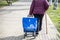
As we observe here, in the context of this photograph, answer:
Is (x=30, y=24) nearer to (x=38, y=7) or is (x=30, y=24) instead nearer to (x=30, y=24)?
(x=30, y=24)

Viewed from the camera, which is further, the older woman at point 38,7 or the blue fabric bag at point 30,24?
the older woman at point 38,7

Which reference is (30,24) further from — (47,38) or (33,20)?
(47,38)

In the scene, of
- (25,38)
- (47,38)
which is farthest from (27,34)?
(47,38)

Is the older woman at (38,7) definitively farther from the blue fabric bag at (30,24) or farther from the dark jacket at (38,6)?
the blue fabric bag at (30,24)

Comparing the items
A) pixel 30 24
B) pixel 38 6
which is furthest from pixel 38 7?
pixel 30 24

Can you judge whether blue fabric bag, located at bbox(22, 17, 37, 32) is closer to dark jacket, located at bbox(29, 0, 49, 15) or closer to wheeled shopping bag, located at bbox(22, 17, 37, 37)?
wheeled shopping bag, located at bbox(22, 17, 37, 37)

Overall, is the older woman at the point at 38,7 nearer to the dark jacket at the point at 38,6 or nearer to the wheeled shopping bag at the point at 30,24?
the dark jacket at the point at 38,6

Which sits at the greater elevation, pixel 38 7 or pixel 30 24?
pixel 38 7

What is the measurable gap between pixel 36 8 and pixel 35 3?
212 mm

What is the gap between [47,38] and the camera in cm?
980

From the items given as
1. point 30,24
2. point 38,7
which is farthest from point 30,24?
point 38,7

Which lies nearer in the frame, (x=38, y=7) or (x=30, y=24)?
(x=30, y=24)

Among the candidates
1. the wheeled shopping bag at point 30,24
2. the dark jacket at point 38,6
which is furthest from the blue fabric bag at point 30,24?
the dark jacket at point 38,6

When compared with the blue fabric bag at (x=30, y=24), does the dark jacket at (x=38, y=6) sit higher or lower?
higher
